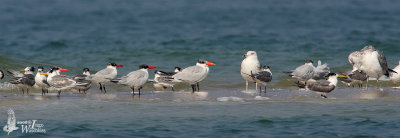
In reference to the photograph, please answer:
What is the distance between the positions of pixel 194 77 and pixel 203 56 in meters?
8.61

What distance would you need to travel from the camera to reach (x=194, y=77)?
46.3 feet

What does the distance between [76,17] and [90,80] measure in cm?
2243

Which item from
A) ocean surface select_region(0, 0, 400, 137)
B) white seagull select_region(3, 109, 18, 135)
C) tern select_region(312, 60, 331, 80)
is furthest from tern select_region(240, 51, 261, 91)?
white seagull select_region(3, 109, 18, 135)

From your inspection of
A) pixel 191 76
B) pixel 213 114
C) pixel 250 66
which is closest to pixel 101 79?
pixel 191 76

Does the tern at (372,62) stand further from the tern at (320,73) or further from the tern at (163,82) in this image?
the tern at (163,82)

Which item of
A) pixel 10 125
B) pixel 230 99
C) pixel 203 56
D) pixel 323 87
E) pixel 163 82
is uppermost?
pixel 203 56

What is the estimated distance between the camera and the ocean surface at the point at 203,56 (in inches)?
394

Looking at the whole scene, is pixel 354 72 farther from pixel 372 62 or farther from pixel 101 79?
pixel 101 79

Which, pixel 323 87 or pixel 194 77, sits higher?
pixel 194 77

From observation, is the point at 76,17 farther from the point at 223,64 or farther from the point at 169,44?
the point at 223,64

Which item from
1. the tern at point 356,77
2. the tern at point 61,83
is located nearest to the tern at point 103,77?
the tern at point 61,83

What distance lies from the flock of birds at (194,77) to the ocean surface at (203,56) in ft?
1.05

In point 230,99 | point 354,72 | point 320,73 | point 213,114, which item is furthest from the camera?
point 320,73

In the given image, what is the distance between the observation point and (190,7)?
40.7 m
